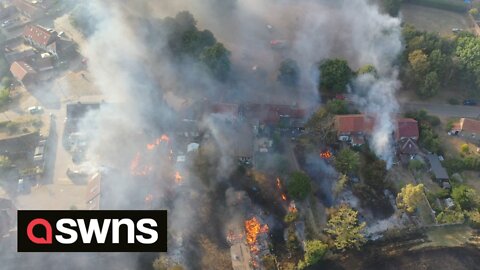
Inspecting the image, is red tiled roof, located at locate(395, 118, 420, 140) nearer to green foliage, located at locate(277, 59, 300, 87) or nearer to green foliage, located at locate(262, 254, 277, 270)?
green foliage, located at locate(277, 59, 300, 87)

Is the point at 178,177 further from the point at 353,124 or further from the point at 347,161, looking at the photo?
the point at 353,124

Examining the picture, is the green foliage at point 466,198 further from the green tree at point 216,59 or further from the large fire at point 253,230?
the green tree at point 216,59

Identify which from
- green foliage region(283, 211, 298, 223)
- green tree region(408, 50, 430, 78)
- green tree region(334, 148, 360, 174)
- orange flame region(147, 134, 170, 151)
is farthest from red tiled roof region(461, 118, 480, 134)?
orange flame region(147, 134, 170, 151)

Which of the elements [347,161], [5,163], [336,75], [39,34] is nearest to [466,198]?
[347,161]

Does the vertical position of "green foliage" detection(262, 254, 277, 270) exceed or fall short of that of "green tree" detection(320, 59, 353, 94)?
it falls short

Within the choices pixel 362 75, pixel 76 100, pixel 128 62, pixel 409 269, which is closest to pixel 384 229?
pixel 409 269

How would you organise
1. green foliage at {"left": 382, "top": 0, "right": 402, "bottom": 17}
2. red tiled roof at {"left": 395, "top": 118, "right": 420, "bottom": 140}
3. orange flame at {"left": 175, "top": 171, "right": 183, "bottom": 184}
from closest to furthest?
orange flame at {"left": 175, "top": 171, "right": 183, "bottom": 184} → red tiled roof at {"left": 395, "top": 118, "right": 420, "bottom": 140} → green foliage at {"left": 382, "top": 0, "right": 402, "bottom": 17}

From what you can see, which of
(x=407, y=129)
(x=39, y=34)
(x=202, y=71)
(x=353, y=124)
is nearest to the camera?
(x=353, y=124)
